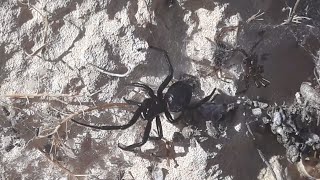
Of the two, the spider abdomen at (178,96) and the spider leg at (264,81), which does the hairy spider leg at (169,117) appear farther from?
the spider leg at (264,81)

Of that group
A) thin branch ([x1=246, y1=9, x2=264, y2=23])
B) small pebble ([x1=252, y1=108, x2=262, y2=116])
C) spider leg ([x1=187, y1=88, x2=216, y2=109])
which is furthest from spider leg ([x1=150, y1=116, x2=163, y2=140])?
thin branch ([x1=246, y1=9, x2=264, y2=23])

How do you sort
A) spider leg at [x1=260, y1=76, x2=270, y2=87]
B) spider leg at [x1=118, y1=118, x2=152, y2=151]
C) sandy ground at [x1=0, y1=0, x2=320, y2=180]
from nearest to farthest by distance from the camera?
1. sandy ground at [x1=0, y1=0, x2=320, y2=180]
2. spider leg at [x1=118, y1=118, x2=152, y2=151]
3. spider leg at [x1=260, y1=76, x2=270, y2=87]

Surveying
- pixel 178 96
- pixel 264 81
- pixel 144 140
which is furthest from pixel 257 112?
pixel 144 140

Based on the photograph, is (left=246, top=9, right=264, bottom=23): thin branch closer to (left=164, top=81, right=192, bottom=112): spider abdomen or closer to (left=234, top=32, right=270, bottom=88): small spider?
(left=234, top=32, right=270, bottom=88): small spider

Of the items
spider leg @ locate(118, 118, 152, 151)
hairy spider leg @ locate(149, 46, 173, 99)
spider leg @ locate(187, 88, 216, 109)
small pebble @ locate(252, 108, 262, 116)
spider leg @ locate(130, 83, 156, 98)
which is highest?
hairy spider leg @ locate(149, 46, 173, 99)

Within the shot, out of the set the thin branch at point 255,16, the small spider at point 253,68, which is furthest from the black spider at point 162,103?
the thin branch at point 255,16

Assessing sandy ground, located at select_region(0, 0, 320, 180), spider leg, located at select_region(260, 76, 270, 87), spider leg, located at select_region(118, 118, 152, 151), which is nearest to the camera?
sandy ground, located at select_region(0, 0, 320, 180)
